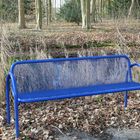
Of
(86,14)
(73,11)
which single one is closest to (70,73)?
(86,14)

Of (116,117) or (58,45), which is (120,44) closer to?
(116,117)

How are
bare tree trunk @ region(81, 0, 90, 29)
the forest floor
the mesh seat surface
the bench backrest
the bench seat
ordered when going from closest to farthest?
1. the bench seat
2. the forest floor
3. the mesh seat surface
4. the bench backrest
5. bare tree trunk @ region(81, 0, 90, 29)

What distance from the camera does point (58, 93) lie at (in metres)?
4.42

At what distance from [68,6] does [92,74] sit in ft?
76.7

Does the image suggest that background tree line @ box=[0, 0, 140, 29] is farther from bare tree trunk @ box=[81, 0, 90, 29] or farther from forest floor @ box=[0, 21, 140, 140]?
forest floor @ box=[0, 21, 140, 140]

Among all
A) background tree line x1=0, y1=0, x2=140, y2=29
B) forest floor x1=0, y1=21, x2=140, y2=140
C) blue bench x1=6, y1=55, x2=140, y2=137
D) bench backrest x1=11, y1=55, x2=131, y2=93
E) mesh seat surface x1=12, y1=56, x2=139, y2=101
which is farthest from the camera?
background tree line x1=0, y1=0, x2=140, y2=29

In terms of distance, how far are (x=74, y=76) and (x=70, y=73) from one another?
0.27 feet

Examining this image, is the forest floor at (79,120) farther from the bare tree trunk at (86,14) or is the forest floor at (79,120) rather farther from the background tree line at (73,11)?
the bare tree trunk at (86,14)

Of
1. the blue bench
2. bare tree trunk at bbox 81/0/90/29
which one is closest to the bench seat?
the blue bench

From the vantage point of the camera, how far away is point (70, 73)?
5238 millimetres

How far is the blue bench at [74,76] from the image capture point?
4731mm

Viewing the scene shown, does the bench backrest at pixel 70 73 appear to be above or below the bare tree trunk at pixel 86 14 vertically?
below

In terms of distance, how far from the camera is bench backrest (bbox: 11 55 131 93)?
500cm

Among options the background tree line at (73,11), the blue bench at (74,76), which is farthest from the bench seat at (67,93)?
the background tree line at (73,11)
